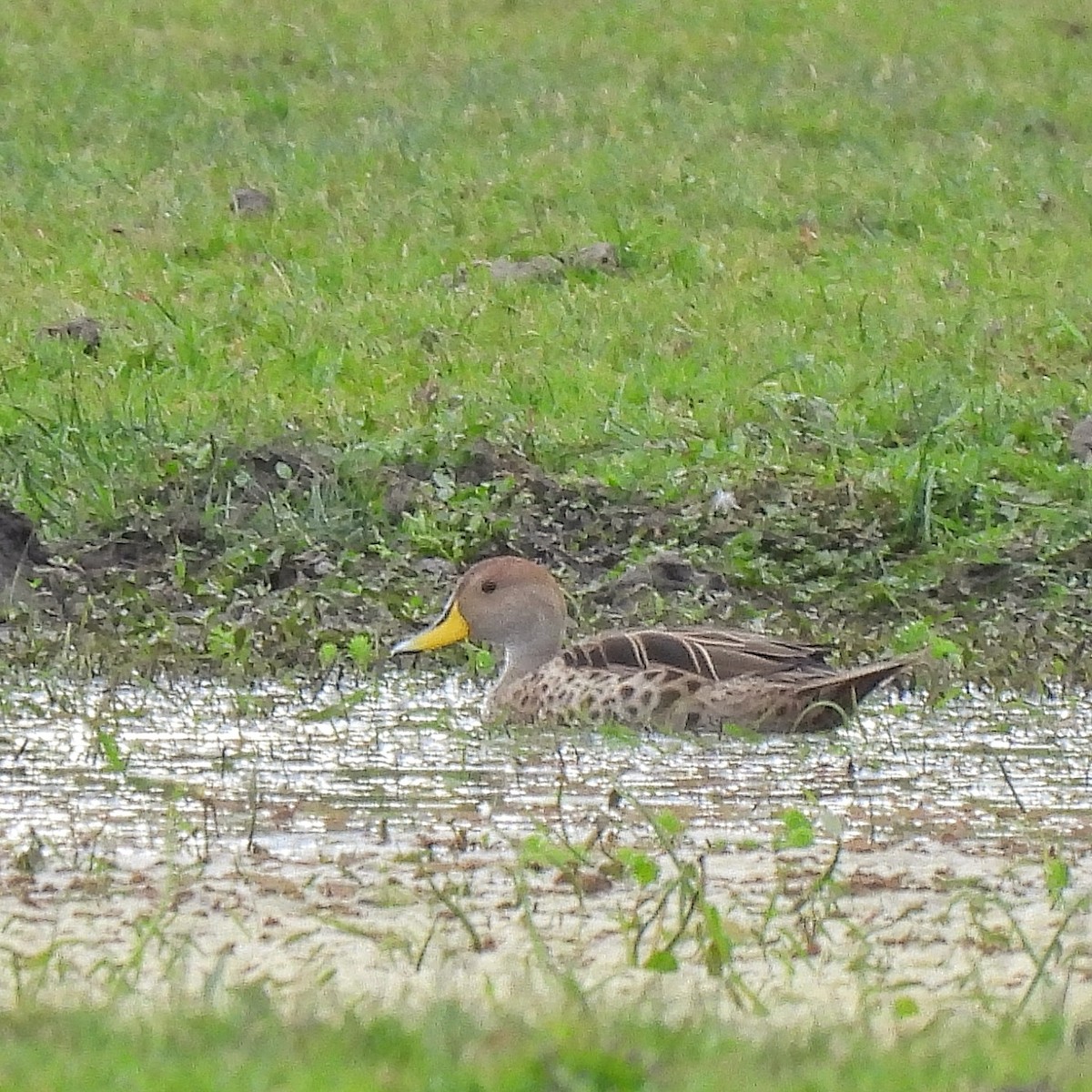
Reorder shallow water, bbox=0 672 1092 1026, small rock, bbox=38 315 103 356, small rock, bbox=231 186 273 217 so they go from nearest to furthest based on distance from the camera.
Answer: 1. shallow water, bbox=0 672 1092 1026
2. small rock, bbox=38 315 103 356
3. small rock, bbox=231 186 273 217

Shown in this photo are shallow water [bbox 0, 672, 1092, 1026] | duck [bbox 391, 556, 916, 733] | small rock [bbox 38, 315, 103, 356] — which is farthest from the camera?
small rock [bbox 38, 315, 103, 356]

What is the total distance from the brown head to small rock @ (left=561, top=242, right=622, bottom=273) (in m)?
4.82

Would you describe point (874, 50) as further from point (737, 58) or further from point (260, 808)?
point (260, 808)

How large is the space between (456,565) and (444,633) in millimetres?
780

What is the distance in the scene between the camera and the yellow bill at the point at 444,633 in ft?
23.9

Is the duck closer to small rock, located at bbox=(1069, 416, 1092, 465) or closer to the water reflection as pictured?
the water reflection

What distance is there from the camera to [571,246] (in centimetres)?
1244

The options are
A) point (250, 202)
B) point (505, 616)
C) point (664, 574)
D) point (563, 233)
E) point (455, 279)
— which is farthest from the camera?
point (250, 202)

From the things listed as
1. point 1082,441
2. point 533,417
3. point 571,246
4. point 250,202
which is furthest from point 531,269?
point 1082,441

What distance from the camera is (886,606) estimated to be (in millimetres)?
7836

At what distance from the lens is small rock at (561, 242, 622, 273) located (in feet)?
39.5

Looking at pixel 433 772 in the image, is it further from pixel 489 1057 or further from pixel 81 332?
pixel 81 332

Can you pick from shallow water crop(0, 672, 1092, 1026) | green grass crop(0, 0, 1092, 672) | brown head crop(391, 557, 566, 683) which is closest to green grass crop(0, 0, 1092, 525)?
green grass crop(0, 0, 1092, 672)

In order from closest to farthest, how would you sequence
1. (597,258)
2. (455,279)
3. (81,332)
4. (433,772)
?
1. (433,772)
2. (81,332)
3. (455,279)
4. (597,258)
